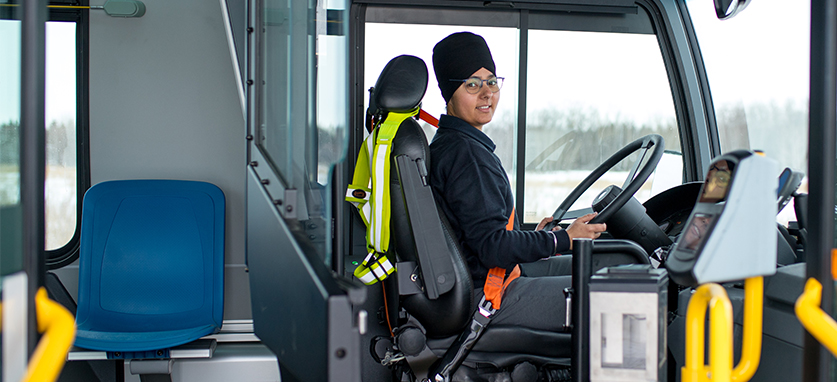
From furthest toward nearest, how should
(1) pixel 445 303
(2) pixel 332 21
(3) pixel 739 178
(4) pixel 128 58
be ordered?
(4) pixel 128 58
(1) pixel 445 303
(2) pixel 332 21
(3) pixel 739 178

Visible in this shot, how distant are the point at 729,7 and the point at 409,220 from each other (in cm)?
109

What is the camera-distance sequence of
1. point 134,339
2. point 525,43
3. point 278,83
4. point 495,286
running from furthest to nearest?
point 525,43 → point 134,339 → point 495,286 → point 278,83

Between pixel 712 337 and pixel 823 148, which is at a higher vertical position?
pixel 823 148

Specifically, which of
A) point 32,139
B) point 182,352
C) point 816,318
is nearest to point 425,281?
point 816,318

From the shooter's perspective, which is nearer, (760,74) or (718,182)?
(718,182)

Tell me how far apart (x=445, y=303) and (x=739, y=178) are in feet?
2.96

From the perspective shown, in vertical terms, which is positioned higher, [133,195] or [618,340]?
[133,195]

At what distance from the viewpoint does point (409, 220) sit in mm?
1646

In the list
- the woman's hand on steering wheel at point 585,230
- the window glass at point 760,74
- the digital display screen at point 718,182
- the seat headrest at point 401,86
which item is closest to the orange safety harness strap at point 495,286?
the woman's hand on steering wheel at point 585,230

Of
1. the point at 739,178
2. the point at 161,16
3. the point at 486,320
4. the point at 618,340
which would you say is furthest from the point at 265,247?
the point at 161,16

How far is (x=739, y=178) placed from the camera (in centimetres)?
97

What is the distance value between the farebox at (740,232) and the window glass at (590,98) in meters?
2.09

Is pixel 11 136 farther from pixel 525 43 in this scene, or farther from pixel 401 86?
pixel 525 43

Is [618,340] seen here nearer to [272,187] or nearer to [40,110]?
[272,187]
